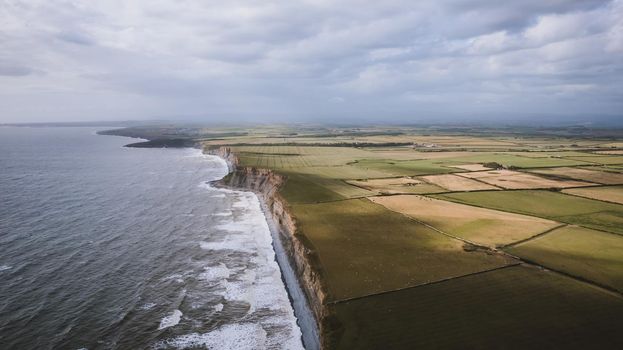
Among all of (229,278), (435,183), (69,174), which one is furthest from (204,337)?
(69,174)

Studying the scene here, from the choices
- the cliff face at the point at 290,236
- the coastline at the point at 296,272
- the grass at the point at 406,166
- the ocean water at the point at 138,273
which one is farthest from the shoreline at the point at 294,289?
the grass at the point at 406,166

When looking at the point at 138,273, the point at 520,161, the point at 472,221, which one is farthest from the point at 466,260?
the point at 520,161

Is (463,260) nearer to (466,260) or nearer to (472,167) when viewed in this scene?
(466,260)

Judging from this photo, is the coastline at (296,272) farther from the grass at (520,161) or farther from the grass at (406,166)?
the grass at (520,161)

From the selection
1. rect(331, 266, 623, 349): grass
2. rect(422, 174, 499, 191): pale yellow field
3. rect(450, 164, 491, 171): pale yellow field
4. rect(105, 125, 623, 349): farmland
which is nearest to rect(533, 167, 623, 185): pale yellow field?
rect(105, 125, 623, 349): farmland

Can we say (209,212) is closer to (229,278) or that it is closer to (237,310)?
(229,278)

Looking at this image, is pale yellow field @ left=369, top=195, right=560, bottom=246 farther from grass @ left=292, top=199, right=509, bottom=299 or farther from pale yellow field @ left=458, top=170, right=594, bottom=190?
pale yellow field @ left=458, top=170, right=594, bottom=190
